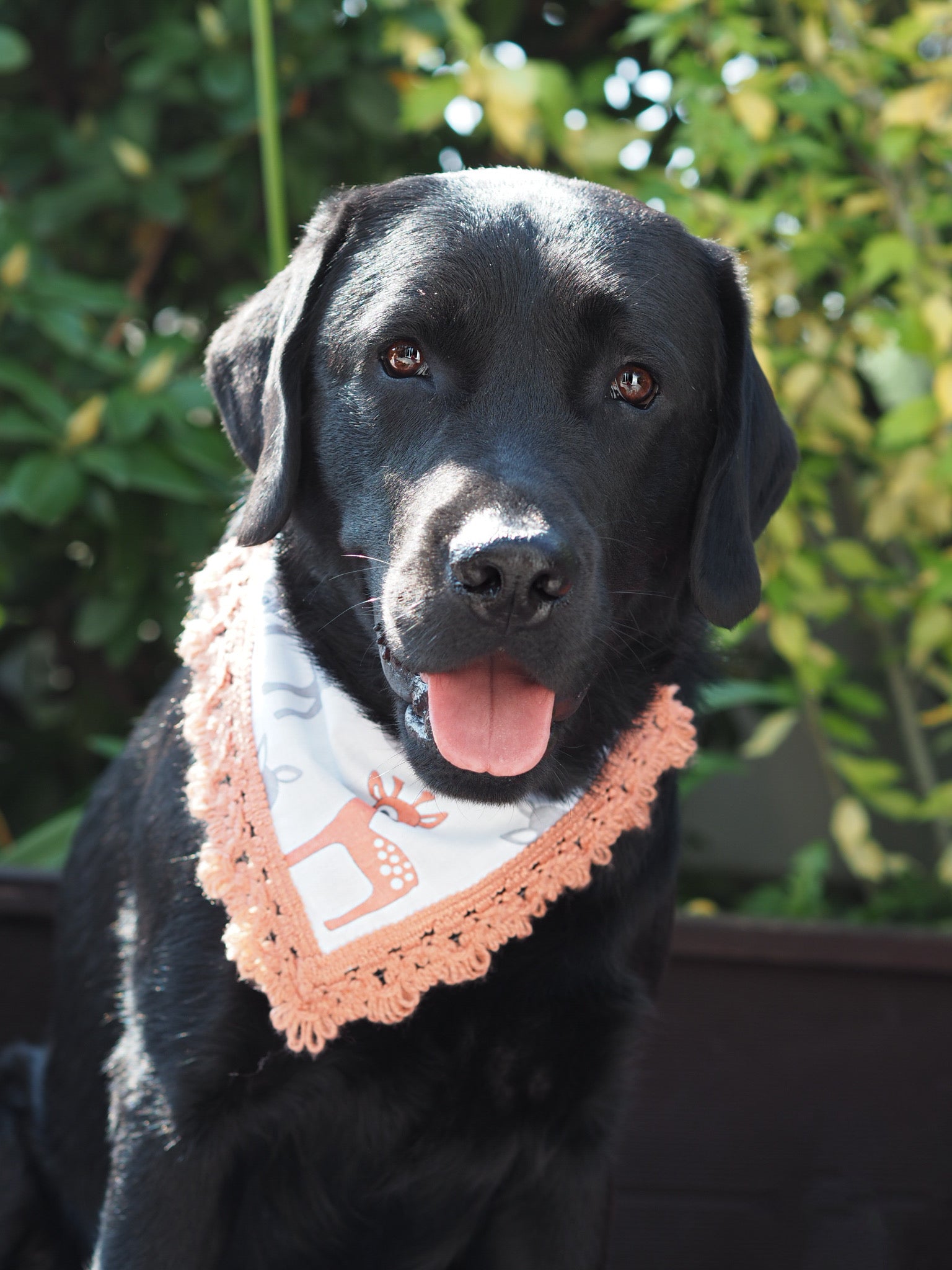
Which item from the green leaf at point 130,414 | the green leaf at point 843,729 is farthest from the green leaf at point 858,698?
the green leaf at point 130,414

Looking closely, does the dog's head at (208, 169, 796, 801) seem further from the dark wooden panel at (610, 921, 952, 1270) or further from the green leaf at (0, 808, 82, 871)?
the green leaf at (0, 808, 82, 871)

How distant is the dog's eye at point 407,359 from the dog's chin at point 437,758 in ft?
1.03

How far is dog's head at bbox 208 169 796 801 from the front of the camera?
54.5 inches

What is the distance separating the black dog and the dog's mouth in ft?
0.06

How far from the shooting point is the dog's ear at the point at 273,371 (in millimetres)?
1555

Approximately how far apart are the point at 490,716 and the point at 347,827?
343 millimetres

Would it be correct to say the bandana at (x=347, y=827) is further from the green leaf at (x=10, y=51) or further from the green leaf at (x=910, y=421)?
the green leaf at (x=10, y=51)

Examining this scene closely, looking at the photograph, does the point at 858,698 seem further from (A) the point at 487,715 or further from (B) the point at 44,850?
(B) the point at 44,850

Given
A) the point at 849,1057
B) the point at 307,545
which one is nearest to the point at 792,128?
the point at 307,545

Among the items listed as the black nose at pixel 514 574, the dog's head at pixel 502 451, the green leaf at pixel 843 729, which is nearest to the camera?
the black nose at pixel 514 574

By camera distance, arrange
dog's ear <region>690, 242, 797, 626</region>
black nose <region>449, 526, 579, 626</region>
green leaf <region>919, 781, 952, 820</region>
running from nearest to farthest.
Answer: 1. black nose <region>449, 526, 579, 626</region>
2. dog's ear <region>690, 242, 797, 626</region>
3. green leaf <region>919, 781, 952, 820</region>

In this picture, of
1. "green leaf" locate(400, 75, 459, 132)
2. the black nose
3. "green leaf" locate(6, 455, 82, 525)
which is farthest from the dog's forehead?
"green leaf" locate(6, 455, 82, 525)

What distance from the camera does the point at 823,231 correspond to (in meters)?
2.56

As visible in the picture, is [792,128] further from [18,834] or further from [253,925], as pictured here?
[18,834]
